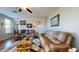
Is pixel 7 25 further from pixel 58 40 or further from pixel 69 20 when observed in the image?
pixel 69 20

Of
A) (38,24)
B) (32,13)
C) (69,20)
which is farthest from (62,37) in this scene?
(32,13)

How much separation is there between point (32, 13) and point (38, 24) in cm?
21

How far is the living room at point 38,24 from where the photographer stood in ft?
5.48

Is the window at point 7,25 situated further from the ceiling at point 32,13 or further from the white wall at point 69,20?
the white wall at point 69,20

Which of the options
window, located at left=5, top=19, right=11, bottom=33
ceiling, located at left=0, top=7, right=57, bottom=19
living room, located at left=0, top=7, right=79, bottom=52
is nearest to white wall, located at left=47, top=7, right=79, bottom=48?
living room, located at left=0, top=7, right=79, bottom=52

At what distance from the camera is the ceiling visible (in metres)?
1.67

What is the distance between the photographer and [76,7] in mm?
1650

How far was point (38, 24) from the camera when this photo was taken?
1767 millimetres

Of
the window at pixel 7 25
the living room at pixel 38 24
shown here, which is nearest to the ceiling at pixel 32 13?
the living room at pixel 38 24

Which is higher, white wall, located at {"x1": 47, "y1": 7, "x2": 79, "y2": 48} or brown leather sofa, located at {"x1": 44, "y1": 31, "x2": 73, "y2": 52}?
white wall, located at {"x1": 47, "y1": 7, "x2": 79, "y2": 48}

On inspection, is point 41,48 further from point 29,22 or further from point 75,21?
point 75,21

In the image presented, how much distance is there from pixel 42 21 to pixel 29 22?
226mm

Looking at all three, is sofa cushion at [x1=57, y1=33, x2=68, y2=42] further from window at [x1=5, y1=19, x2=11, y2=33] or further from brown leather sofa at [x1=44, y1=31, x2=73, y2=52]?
window at [x1=5, y1=19, x2=11, y2=33]
